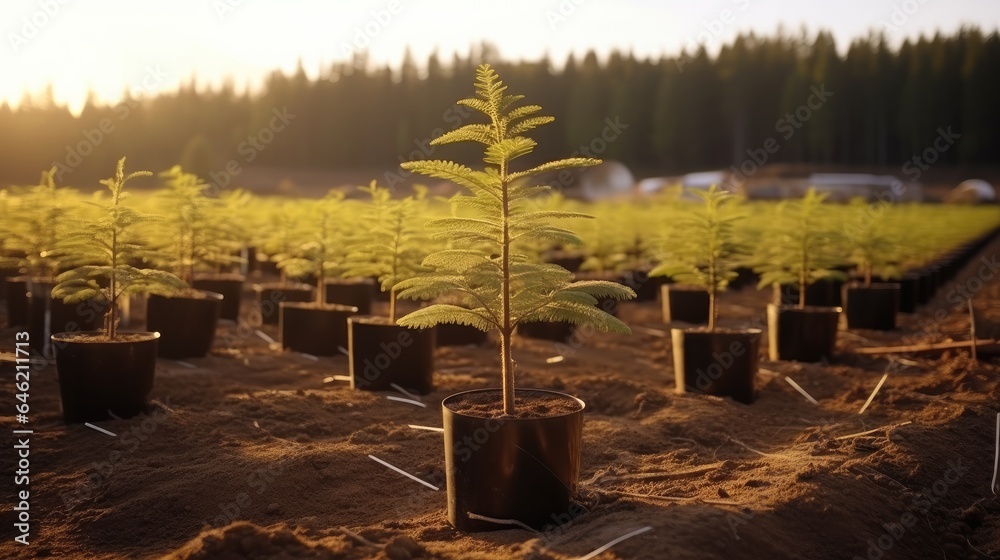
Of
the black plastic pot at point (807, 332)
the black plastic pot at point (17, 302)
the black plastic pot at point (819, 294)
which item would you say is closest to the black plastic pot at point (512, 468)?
the black plastic pot at point (807, 332)

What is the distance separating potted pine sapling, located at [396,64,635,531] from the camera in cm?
432

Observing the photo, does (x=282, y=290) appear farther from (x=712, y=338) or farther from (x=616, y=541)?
(x=616, y=541)

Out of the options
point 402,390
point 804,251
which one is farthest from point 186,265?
point 804,251

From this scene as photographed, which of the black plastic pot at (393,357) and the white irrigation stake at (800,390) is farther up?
the black plastic pot at (393,357)

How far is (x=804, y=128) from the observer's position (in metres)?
72.2

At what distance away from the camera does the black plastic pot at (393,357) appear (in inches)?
309

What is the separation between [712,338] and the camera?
795 centimetres

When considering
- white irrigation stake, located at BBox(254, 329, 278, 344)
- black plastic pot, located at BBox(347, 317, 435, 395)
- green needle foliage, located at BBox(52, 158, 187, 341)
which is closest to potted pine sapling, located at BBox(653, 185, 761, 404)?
black plastic pot, located at BBox(347, 317, 435, 395)

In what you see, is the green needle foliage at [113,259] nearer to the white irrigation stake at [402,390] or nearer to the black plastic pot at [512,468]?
the white irrigation stake at [402,390]

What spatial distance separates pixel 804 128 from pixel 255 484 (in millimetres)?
74273

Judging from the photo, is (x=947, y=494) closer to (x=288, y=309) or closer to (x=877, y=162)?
(x=288, y=309)

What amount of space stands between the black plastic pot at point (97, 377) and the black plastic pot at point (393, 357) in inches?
80.6

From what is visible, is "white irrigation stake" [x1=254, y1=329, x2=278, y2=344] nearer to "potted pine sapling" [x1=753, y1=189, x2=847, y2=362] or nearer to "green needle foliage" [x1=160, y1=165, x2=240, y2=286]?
"green needle foliage" [x1=160, y1=165, x2=240, y2=286]

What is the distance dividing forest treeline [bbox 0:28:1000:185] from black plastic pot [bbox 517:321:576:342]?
5378cm
